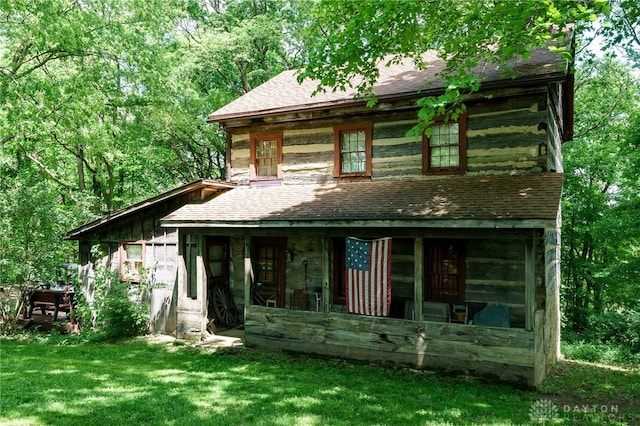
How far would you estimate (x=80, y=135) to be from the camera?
16578 millimetres

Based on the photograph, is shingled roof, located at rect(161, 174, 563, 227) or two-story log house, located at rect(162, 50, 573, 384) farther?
two-story log house, located at rect(162, 50, 573, 384)

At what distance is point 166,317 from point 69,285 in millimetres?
4336

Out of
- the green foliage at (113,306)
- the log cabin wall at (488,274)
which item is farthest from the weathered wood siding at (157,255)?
the log cabin wall at (488,274)

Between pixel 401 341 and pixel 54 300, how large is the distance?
37.8 ft

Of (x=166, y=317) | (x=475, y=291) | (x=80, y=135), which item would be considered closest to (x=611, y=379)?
(x=475, y=291)

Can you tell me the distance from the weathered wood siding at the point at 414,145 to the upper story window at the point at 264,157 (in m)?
0.23

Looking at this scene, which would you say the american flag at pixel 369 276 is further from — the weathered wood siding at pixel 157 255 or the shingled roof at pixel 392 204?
the weathered wood siding at pixel 157 255

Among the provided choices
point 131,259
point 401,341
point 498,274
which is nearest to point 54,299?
point 131,259

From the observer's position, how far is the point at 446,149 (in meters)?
11.3

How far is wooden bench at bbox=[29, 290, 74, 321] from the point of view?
47.7 ft

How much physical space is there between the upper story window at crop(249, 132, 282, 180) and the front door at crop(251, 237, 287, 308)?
6.43ft

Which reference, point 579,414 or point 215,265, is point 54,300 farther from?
point 579,414

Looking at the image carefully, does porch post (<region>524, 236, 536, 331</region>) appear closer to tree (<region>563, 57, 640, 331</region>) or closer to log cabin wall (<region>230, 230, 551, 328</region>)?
log cabin wall (<region>230, 230, 551, 328</region>)

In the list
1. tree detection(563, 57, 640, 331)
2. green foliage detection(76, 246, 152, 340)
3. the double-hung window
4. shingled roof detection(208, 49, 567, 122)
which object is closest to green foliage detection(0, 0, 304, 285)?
green foliage detection(76, 246, 152, 340)
